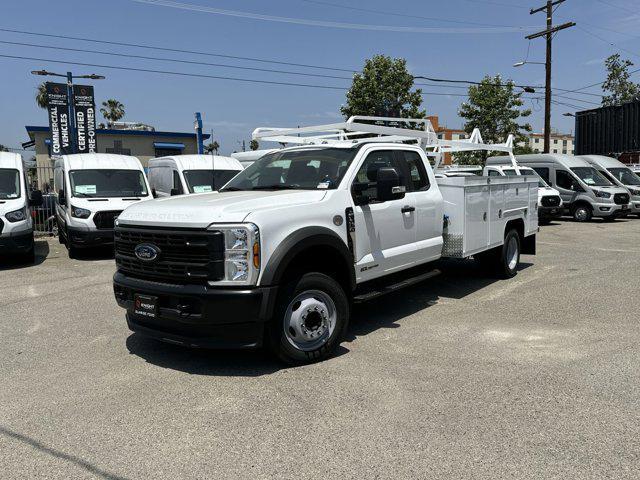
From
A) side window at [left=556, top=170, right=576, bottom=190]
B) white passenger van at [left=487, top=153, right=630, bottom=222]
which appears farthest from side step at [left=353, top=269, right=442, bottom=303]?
side window at [left=556, top=170, right=576, bottom=190]

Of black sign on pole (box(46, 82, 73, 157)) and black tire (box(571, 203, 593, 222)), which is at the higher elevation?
black sign on pole (box(46, 82, 73, 157))

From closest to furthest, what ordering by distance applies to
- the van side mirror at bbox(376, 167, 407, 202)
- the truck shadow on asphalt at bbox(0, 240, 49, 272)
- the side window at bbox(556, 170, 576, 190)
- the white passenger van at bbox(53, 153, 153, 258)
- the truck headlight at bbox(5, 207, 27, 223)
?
1. the van side mirror at bbox(376, 167, 407, 202)
2. the truck headlight at bbox(5, 207, 27, 223)
3. the truck shadow on asphalt at bbox(0, 240, 49, 272)
4. the white passenger van at bbox(53, 153, 153, 258)
5. the side window at bbox(556, 170, 576, 190)

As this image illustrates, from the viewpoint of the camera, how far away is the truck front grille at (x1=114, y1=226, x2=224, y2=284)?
4246 millimetres

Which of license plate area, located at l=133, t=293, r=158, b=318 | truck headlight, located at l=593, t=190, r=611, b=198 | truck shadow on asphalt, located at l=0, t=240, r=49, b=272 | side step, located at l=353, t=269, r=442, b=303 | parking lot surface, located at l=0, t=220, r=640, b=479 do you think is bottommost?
parking lot surface, located at l=0, t=220, r=640, b=479

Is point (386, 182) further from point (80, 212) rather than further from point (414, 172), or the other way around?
point (80, 212)

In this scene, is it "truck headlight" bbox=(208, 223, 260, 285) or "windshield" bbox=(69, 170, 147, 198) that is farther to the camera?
"windshield" bbox=(69, 170, 147, 198)

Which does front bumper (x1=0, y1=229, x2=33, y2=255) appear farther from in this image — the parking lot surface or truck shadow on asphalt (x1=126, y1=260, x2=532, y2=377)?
truck shadow on asphalt (x1=126, y1=260, x2=532, y2=377)

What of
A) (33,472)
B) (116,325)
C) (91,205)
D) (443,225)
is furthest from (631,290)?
(91,205)

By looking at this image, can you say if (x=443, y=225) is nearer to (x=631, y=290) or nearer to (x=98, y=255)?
(x=631, y=290)

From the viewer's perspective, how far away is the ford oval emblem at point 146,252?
4.52 meters

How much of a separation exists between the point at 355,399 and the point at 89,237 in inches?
344

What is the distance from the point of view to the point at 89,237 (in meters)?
11.1

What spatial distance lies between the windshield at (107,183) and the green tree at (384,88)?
23.7 meters

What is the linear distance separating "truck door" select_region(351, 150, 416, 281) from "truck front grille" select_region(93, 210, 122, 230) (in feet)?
23.9
